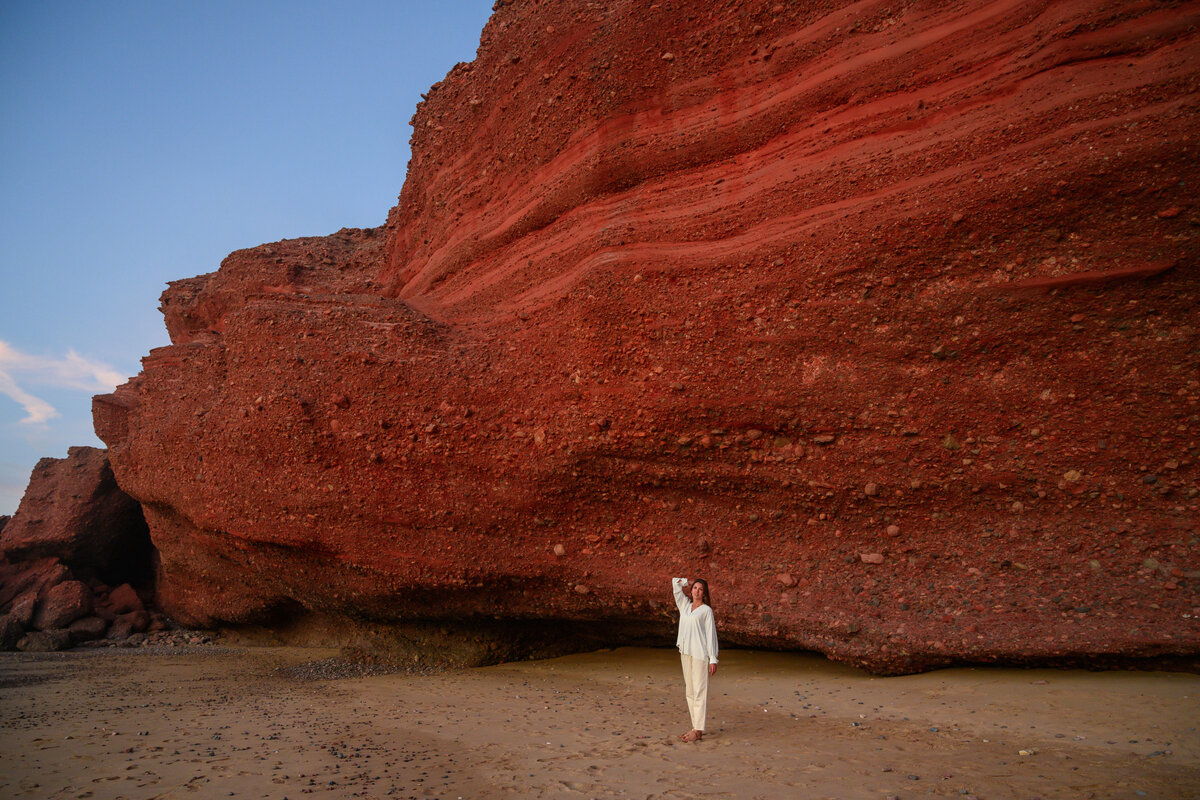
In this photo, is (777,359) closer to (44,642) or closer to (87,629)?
(44,642)

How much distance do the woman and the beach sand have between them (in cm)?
23

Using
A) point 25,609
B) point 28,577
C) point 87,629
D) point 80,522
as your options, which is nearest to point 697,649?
point 87,629

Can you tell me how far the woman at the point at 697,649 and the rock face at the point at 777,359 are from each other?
182cm

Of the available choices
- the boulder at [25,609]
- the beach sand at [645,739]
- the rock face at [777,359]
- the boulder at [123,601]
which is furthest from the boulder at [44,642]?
the beach sand at [645,739]

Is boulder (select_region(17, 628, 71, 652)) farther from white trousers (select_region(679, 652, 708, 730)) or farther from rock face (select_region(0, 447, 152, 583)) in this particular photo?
white trousers (select_region(679, 652, 708, 730))

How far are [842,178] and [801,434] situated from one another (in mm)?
2593

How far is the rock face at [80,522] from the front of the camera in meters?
15.3

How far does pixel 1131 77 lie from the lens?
232 inches

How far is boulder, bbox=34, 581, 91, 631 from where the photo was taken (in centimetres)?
1415

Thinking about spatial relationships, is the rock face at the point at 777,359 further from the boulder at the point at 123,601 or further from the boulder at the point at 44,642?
the boulder at the point at 123,601

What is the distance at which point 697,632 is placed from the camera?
4.99 meters

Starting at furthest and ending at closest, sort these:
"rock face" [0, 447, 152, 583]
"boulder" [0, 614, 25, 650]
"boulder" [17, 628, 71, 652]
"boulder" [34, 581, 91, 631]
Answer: "rock face" [0, 447, 152, 583]
"boulder" [34, 581, 91, 631]
"boulder" [17, 628, 71, 652]
"boulder" [0, 614, 25, 650]

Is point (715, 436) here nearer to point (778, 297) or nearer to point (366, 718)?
point (778, 297)

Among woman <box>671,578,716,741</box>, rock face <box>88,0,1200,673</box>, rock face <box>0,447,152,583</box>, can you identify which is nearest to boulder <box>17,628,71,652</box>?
A: rock face <box>0,447,152,583</box>
